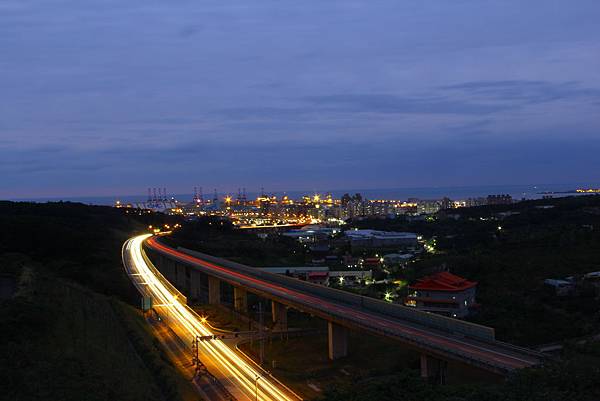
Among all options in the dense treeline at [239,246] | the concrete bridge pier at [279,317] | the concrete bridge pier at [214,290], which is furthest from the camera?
the dense treeline at [239,246]

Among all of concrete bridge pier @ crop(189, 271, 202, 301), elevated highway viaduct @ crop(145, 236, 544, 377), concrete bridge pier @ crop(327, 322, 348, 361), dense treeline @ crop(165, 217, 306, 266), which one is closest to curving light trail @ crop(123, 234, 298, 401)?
concrete bridge pier @ crop(189, 271, 202, 301)

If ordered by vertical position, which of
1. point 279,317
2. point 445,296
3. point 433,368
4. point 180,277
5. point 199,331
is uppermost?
point 433,368

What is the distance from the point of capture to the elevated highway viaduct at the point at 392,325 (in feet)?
61.1

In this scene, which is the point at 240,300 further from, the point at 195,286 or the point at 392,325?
the point at 392,325

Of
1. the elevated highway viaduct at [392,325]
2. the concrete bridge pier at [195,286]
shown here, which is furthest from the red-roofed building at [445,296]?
the concrete bridge pier at [195,286]

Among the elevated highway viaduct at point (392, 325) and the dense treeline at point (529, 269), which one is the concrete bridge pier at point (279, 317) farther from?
the dense treeline at point (529, 269)

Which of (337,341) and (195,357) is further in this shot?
(337,341)

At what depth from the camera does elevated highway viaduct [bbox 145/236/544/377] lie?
18609 millimetres

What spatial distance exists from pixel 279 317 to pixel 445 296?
1043cm

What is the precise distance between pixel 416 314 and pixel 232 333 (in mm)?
13271

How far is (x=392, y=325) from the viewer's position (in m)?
24.0

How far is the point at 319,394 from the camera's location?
21828 mm

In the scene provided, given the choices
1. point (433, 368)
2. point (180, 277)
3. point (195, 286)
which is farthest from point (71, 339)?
point (180, 277)

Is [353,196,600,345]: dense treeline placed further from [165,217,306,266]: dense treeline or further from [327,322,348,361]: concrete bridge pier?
[165,217,306,266]: dense treeline
